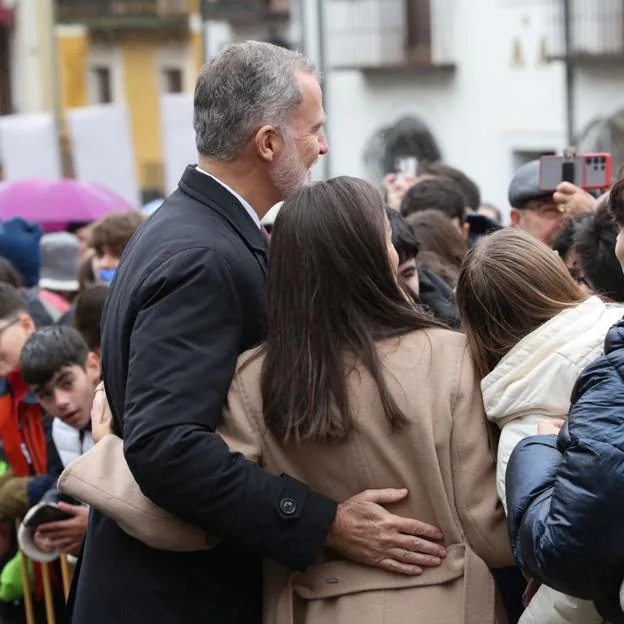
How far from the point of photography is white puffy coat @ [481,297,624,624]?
2.41m

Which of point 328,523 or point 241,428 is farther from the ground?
point 241,428

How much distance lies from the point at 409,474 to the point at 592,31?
12976mm

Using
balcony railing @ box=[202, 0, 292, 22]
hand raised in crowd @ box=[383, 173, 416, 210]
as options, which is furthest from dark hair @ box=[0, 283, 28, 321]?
balcony railing @ box=[202, 0, 292, 22]

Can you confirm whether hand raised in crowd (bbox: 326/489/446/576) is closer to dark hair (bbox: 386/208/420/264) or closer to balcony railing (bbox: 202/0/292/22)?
dark hair (bbox: 386/208/420/264)

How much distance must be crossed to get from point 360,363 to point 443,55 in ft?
49.0

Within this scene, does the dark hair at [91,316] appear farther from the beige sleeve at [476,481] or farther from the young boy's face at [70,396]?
the beige sleeve at [476,481]

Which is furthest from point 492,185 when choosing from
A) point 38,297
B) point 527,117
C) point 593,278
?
point 593,278

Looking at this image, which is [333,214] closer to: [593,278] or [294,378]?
[294,378]

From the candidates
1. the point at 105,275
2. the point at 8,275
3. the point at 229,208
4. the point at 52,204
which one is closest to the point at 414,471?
the point at 229,208

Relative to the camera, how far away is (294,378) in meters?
2.44

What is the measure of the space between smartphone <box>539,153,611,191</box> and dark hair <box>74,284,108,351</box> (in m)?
1.44

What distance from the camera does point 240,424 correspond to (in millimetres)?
2492

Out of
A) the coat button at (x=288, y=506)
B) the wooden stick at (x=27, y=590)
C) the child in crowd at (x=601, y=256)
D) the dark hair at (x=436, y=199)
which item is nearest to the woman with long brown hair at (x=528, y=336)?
the coat button at (x=288, y=506)

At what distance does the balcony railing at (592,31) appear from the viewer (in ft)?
47.6
